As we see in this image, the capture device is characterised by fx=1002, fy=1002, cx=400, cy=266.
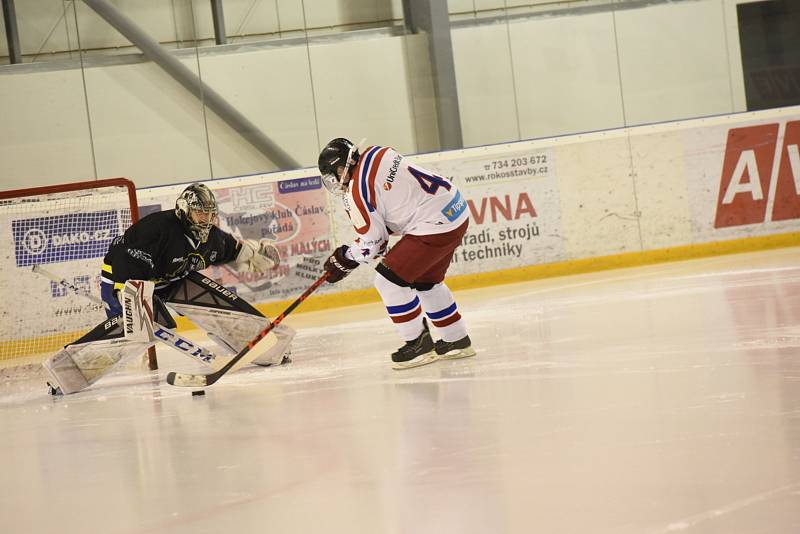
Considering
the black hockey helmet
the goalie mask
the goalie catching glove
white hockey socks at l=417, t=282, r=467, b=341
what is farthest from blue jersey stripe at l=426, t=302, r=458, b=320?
the goalie mask

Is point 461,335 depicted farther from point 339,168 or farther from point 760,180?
point 760,180

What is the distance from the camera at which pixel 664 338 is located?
4.18 meters

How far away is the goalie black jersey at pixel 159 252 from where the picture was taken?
15.1ft

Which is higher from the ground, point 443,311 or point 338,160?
point 338,160

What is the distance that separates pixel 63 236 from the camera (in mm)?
6793

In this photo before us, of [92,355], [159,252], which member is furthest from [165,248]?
[92,355]

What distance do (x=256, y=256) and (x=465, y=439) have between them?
2444 millimetres

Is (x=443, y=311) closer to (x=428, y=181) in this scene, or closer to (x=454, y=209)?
(x=454, y=209)

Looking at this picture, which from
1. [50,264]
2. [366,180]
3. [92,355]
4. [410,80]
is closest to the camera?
[366,180]

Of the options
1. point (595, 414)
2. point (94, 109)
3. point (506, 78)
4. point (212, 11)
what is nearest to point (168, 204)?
point (94, 109)

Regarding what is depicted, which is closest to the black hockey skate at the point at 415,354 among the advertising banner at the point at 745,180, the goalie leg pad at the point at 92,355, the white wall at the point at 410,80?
the goalie leg pad at the point at 92,355

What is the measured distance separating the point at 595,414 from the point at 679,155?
5.74 m

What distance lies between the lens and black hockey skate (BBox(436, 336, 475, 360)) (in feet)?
14.4

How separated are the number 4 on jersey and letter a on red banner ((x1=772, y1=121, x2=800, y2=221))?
4791 mm
